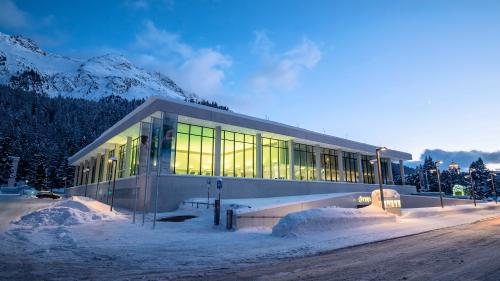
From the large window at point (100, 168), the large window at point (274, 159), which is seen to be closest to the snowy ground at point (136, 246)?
the large window at point (274, 159)

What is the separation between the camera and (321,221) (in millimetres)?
16906

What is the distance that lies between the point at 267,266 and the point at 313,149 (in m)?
40.5

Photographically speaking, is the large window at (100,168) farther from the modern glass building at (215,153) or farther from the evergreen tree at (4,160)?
the evergreen tree at (4,160)

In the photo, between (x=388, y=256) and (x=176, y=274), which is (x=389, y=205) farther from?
(x=176, y=274)

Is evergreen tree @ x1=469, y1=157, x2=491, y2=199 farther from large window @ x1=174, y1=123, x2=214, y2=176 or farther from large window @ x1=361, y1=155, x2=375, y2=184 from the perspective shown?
large window @ x1=174, y1=123, x2=214, y2=176

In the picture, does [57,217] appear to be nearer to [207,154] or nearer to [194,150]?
[194,150]

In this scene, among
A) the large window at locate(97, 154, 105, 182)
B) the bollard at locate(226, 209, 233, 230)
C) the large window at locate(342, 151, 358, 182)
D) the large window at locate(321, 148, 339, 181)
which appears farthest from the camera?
the large window at locate(97, 154, 105, 182)

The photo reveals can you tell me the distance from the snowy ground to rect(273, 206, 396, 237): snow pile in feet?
0.33

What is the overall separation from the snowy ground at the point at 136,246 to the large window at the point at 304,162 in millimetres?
24093

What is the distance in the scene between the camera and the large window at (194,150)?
33406 mm

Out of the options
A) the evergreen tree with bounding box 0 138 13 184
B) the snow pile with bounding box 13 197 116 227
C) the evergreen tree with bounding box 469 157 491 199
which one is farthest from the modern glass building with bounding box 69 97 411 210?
the evergreen tree with bounding box 469 157 491 199

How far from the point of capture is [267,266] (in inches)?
347

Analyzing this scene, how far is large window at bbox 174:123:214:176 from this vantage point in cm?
3341

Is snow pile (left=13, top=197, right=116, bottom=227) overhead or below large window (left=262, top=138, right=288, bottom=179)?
below
